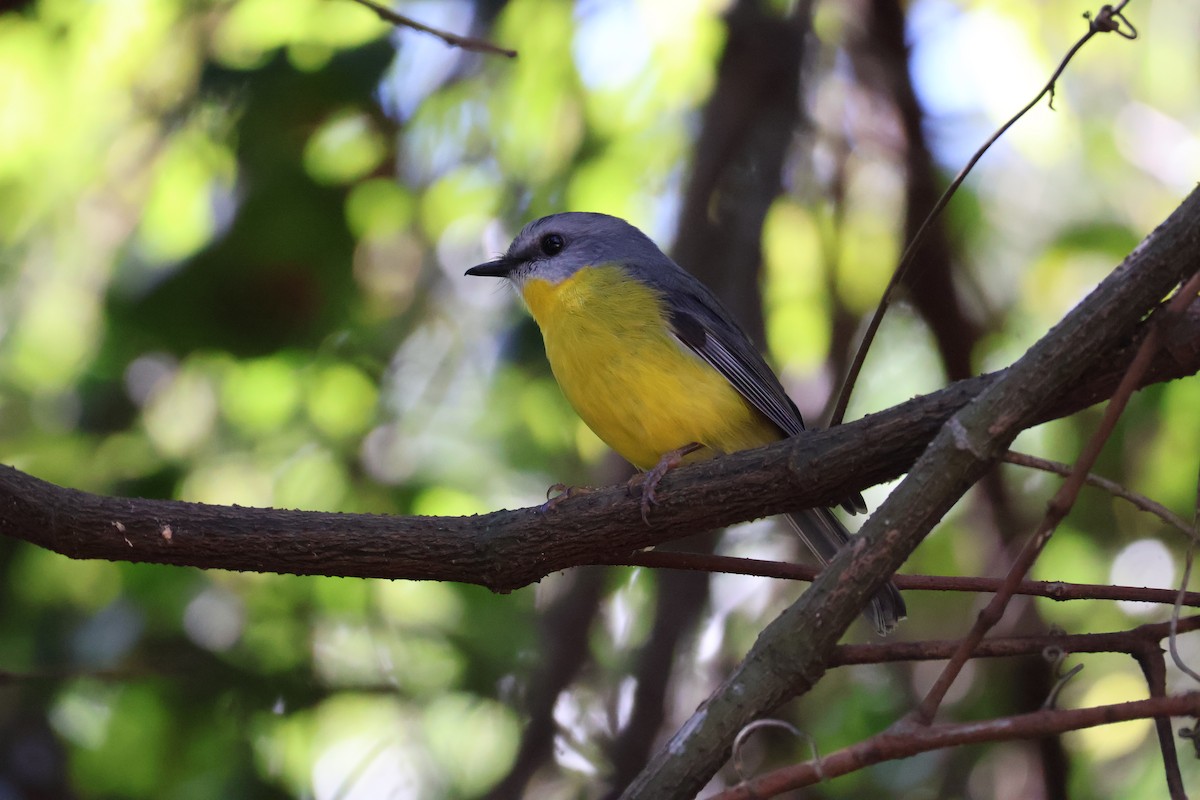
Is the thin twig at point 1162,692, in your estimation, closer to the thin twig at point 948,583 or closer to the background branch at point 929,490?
the thin twig at point 948,583

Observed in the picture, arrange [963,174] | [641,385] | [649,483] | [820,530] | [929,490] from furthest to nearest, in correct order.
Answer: [820,530] → [641,385] → [649,483] → [963,174] → [929,490]

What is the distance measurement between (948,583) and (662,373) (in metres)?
1.74

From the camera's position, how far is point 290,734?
14.1 feet

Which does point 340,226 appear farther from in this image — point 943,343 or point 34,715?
point 943,343

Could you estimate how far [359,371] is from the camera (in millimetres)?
4848

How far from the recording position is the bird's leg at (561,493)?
9.96 ft

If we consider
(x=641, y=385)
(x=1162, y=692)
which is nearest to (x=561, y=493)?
(x=641, y=385)

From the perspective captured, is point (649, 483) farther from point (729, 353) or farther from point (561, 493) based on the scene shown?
point (729, 353)

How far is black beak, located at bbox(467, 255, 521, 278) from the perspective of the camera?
4902 millimetres

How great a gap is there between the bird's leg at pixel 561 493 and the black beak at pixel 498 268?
3.77ft

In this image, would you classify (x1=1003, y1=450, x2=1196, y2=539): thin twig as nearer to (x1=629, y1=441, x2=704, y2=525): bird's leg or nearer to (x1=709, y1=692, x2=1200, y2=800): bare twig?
(x1=709, y1=692, x2=1200, y2=800): bare twig

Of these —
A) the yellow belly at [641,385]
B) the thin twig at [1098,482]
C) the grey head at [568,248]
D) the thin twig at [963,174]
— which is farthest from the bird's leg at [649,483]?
the grey head at [568,248]

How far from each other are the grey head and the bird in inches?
3.3

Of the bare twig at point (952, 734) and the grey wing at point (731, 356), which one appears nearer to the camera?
the bare twig at point (952, 734)
